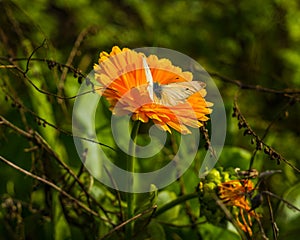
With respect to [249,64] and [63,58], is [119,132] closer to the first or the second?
[63,58]

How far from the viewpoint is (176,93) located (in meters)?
0.70

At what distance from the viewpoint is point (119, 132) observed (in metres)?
1.08

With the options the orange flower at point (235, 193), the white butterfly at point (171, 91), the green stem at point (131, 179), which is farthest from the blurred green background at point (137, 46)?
the white butterfly at point (171, 91)

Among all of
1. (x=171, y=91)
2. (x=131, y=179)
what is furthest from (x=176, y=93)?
(x=131, y=179)

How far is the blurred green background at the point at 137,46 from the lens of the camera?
100 centimetres

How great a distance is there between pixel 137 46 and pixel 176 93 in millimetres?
949

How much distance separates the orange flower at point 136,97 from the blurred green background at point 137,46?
241 mm

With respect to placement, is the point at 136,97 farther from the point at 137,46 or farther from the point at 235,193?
the point at 137,46

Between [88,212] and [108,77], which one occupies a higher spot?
[108,77]

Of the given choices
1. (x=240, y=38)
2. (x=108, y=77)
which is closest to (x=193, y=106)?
(x=108, y=77)

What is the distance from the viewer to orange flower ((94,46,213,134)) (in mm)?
682

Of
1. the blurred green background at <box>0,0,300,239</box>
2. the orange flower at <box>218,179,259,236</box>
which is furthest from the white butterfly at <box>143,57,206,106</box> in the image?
the blurred green background at <box>0,0,300,239</box>

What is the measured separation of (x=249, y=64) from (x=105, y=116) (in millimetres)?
756

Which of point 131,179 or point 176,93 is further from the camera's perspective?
point 131,179
